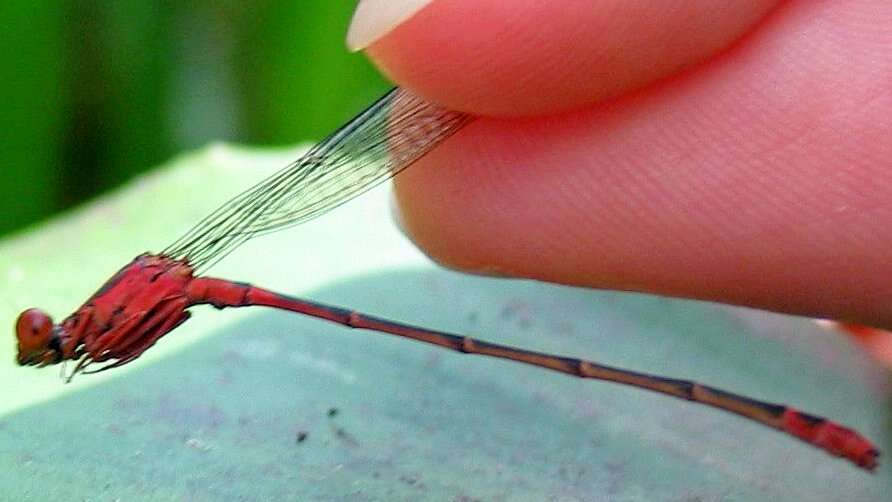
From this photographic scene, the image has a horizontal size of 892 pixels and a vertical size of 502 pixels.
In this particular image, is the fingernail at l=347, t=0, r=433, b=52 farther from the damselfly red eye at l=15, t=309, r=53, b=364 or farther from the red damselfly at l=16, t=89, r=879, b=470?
the damselfly red eye at l=15, t=309, r=53, b=364

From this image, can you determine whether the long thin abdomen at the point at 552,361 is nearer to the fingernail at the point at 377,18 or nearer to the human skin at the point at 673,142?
the human skin at the point at 673,142

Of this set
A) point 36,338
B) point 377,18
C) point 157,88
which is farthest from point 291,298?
point 157,88

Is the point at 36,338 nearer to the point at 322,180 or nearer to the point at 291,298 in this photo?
the point at 291,298

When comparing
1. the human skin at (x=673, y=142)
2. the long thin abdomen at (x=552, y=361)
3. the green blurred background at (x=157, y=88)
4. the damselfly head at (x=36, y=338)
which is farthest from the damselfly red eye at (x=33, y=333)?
the green blurred background at (x=157, y=88)

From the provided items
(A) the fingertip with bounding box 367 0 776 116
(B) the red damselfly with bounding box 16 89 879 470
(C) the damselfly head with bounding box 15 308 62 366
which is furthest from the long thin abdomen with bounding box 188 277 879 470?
(A) the fingertip with bounding box 367 0 776 116

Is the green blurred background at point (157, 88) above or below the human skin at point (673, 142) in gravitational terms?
above

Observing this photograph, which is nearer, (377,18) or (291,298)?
(377,18)
